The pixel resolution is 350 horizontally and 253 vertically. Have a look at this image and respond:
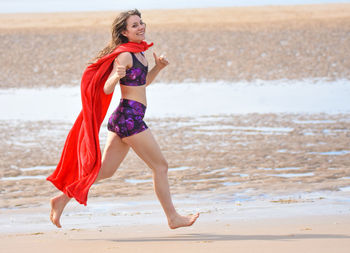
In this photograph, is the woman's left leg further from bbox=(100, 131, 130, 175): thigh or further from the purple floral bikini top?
the purple floral bikini top

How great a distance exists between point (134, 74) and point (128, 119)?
13.3 inches

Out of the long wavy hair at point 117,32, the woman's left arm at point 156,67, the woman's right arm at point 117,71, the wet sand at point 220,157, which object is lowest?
the wet sand at point 220,157

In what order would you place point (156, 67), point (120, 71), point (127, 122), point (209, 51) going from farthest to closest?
point (209, 51), point (156, 67), point (127, 122), point (120, 71)

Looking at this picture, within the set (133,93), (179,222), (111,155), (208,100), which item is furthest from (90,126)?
(208,100)

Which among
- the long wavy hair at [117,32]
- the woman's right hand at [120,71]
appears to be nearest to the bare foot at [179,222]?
the woman's right hand at [120,71]

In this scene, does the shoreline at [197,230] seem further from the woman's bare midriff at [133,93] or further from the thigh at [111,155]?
the woman's bare midriff at [133,93]

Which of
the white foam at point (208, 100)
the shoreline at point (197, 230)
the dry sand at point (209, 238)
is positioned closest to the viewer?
the dry sand at point (209, 238)

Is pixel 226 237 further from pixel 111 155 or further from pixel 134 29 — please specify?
pixel 134 29

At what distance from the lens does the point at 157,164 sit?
5098mm

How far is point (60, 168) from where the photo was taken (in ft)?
17.2

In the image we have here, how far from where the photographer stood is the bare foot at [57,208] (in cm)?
511

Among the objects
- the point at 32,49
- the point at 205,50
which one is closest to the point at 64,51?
the point at 32,49

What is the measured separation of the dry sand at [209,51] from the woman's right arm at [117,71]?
51.4 feet

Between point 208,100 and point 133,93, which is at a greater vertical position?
point 133,93
